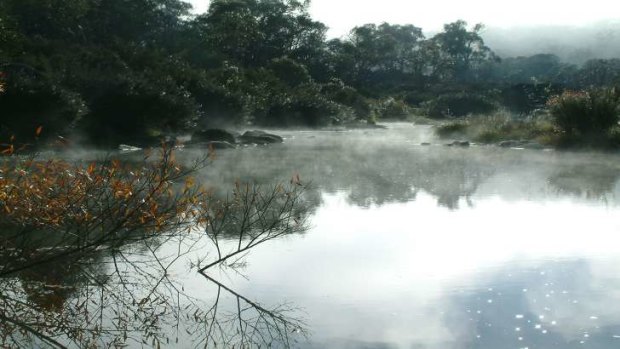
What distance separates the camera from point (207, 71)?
51.1 metres

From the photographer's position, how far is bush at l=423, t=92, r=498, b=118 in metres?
56.3

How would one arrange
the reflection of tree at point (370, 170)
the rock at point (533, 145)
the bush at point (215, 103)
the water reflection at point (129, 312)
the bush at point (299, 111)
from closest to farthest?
the water reflection at point (129, 312) < the reflection of tree at point (370, 170) < the rock at point (533, 145) < the bush at point (215, 103) < the bush at point (299, 111)

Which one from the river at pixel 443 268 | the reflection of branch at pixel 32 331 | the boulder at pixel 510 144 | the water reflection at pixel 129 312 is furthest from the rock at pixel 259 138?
the reflection of branch at pixel 32 331

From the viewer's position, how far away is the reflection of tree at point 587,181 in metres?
13.1

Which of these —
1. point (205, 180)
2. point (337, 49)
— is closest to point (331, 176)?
point (205, 180)

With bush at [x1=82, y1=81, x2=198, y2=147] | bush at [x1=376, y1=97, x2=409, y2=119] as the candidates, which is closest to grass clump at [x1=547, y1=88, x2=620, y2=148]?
bush at [x1=82, y1=81, x2=198, y2=147]

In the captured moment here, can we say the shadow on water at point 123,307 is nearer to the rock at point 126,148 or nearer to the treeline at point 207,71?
the treeline at point 207,71

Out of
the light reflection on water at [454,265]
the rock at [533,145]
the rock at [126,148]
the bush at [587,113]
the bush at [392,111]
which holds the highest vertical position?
the bush at [587,113]

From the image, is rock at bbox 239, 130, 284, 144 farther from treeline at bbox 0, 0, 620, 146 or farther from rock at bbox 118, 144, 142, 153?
rock at bbox 118, 144, 142, 153

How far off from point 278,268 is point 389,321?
6.27 feet

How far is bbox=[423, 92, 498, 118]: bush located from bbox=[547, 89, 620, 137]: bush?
1271 inches

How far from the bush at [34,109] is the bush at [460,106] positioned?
38066 mm

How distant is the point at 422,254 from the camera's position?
7969 millimetres

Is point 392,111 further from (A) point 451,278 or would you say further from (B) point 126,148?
(A) point 451,278
